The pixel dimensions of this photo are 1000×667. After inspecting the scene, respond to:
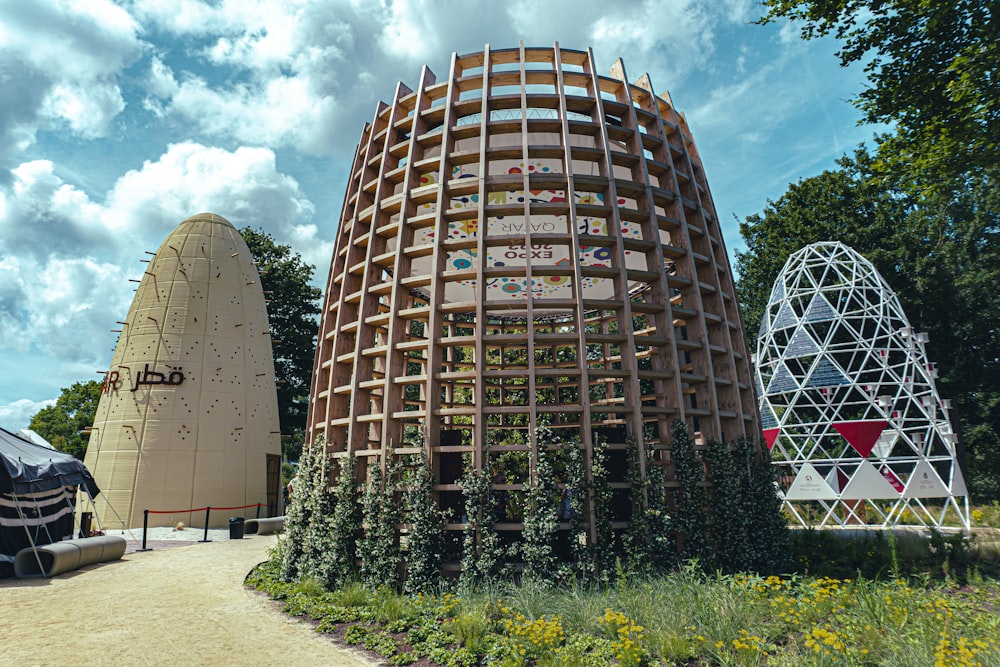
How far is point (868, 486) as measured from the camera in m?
18.5

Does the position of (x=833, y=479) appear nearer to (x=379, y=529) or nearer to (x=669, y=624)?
(x=669, y=624)

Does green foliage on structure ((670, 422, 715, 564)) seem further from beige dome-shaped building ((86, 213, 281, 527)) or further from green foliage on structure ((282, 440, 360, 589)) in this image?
beige dome-shaped building ((86, 213, 281, 527))

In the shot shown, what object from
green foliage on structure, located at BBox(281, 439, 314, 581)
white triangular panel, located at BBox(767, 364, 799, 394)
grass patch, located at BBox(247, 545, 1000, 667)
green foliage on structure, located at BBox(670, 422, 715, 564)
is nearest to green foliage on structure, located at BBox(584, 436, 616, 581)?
grass patch, located at BBox(247, 545, 1000, 667)

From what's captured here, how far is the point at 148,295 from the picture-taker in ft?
85.7

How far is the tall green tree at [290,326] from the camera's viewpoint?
119 feet

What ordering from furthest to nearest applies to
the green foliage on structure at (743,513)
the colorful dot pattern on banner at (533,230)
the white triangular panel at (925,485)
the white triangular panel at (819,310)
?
the white triangular panel at (819,310), the white triangular panel at (925,485), the colorful dot pattern on banner at (533,230), the green foliage on structure at (743,513)

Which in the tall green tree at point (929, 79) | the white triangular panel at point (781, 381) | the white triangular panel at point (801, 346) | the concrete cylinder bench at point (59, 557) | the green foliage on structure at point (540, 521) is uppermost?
the tall green tree at point (929, 79)

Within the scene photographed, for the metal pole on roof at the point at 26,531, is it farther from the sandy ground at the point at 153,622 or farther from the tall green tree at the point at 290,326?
the tall green tree at the point at 290,326

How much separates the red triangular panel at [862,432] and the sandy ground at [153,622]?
794 inches

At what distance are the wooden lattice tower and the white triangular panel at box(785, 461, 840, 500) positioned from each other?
26.5 feet

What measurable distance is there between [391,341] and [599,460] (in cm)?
521

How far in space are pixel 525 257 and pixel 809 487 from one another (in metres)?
15.5

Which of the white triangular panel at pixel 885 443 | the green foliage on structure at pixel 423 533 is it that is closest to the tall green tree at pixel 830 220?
the white triangular panel at pixel 885 443

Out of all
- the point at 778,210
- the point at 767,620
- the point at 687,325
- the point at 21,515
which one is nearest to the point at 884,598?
the point at 767,620
